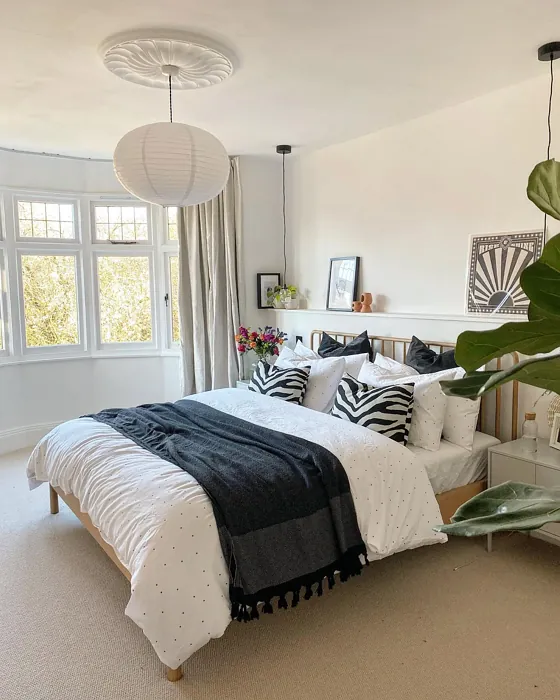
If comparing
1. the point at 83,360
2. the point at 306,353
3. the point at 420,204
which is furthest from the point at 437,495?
the point at 83,360

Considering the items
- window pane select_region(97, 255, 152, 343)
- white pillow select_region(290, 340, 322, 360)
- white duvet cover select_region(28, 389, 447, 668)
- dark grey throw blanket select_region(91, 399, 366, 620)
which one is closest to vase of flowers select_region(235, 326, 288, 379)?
white pillow select_region(290, 340, 322, 360)

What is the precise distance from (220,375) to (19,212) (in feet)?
7.50

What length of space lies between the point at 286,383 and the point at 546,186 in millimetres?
3054

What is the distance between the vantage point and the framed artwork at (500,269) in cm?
325

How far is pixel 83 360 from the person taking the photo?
529 cm

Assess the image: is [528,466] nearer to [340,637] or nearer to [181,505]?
[340,637]

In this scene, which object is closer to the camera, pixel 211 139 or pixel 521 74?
pixel 211 139

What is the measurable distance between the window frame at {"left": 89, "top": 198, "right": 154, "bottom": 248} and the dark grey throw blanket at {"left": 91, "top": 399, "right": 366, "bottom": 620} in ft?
9.88

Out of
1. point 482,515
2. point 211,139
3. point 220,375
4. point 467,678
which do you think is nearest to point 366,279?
point 220,375

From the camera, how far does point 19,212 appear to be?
4957 millimetres

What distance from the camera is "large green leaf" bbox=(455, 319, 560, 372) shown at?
0.69 m

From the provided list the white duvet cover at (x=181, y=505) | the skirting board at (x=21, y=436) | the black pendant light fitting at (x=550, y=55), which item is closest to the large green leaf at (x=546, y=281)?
the white duvet cover at (x=181, y=505)

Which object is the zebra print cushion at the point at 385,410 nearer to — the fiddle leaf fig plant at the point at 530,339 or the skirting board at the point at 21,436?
the fiddle leaf fig plant at the point at 530,339

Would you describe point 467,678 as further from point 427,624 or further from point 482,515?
point 482,515
